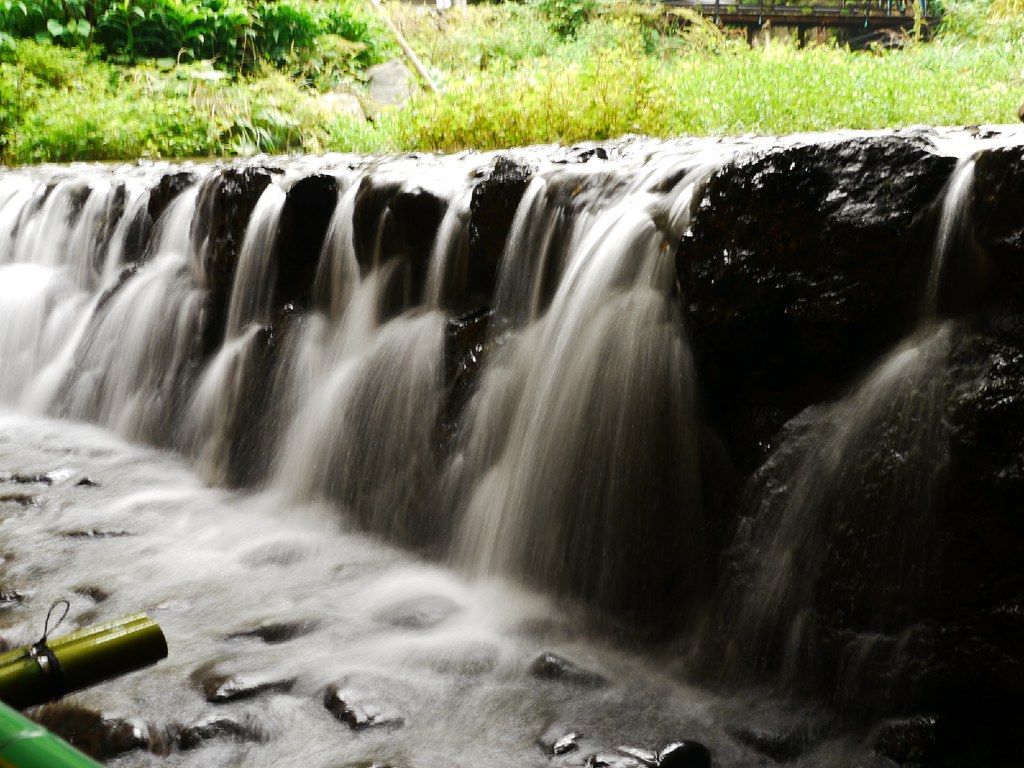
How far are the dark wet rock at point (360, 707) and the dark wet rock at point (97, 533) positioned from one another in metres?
1.90

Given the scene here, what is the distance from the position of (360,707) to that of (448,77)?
36.8 feet

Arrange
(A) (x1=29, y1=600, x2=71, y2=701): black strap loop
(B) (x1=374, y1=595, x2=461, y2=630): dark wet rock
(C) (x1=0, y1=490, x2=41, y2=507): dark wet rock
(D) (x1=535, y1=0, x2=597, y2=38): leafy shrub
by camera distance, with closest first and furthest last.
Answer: (A) (x1=29, y1=600, x2=71, y2=701): black strap loop, (B) (x1=374, y1=595, x2=461, y2=630): dark wet rock, (C) (x1=0, y1=490, x2=41, y2=507): dark wet rock, (D) (x1=535, y1=0, x2=597, y2=38): leafy shrub

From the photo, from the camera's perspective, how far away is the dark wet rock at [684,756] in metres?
2.53

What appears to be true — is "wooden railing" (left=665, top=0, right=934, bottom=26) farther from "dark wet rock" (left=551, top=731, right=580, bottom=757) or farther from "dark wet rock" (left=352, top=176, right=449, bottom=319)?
"dark wet rock" (left=551, top=731, right=580, bottom=757)

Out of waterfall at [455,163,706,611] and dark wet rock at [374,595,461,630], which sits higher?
waterfall at [455,163,706,611]

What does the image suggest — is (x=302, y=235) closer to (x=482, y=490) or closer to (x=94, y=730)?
(x=482, y=490)

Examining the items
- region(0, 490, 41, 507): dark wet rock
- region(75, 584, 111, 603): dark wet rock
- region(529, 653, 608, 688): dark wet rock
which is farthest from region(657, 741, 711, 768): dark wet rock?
region(0, 490, 41, 507): dark wet rock

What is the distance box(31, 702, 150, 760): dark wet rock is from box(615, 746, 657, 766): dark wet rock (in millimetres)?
1349

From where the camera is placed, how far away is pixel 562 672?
3.08m

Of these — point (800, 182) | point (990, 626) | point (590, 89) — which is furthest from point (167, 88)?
point (990, 626)

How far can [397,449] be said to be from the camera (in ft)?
14.8

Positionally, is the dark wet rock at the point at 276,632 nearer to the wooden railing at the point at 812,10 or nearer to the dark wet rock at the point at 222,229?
the dark wet rock at the point at 222,229

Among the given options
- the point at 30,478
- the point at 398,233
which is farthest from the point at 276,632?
the point at 30,478

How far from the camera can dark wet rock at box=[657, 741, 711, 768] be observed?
2.53 m
